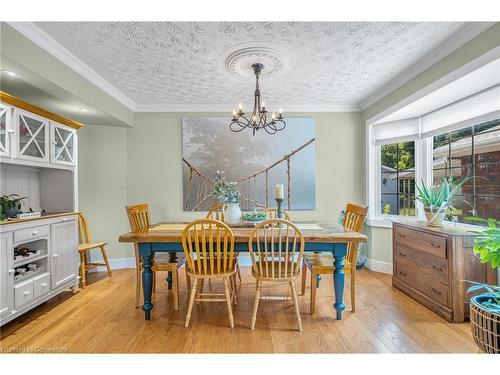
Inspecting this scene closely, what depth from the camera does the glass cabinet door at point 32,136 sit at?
2.38m

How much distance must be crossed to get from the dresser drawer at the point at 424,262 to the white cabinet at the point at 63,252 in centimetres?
364

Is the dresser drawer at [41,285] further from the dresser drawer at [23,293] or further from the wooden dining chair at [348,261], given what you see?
the wooden dining chair at [348,261]

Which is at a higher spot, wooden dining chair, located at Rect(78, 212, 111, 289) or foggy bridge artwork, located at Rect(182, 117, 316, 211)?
foggy bridge artwork, located at Rect(182, 117, 316, 211)

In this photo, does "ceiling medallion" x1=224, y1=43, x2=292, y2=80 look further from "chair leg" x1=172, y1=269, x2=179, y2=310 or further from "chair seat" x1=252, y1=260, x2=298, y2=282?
"chair leg" x1=172, y1=269, x2=179, y2=310

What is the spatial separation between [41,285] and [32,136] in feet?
4.58

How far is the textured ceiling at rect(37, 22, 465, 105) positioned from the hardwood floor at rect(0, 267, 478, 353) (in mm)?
2377

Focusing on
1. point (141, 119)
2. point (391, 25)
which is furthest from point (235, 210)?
point (141, 119)

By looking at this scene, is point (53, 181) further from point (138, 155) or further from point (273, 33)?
point (273, 33)

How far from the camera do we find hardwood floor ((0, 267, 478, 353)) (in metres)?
1.92

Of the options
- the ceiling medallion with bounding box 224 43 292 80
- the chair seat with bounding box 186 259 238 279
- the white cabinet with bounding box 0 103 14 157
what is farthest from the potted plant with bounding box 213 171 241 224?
the white cabinet with bounding box 0 103 14 157

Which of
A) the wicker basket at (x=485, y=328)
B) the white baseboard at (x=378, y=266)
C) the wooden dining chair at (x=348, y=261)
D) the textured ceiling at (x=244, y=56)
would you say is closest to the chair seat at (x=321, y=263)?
the wooden dining chair at (x=348, y=261)

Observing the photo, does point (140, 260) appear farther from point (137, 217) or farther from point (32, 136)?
point (32, 136)

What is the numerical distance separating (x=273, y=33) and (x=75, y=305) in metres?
3.14

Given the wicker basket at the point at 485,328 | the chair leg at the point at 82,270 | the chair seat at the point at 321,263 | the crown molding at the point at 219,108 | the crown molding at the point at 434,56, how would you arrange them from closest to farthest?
the wicker basket at the point at 485,328, the crown molding at the point at 434,56, the chair seat at the point at 321,263, the chair leg at the point at 82,270, the crown molding at the point at 219,108
